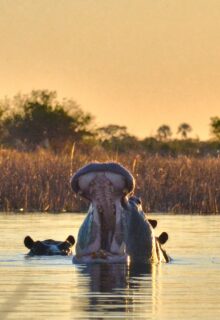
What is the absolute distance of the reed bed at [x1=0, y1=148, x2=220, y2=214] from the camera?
86.2 feet

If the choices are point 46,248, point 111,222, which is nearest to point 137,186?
point 46,248

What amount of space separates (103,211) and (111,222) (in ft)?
0.54

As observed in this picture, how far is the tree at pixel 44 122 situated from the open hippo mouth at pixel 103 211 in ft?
160

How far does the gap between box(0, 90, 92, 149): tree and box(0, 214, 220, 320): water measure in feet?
150

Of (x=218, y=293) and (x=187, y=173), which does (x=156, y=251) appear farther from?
(x=187, y=173)

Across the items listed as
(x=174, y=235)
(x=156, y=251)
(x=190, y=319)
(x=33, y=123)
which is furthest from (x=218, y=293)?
(x=33, y=123)

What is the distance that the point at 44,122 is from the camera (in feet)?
211

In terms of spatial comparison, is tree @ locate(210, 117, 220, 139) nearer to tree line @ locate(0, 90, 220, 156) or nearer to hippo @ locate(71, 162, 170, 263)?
tree line @ locate(0, 90, 220, 156)

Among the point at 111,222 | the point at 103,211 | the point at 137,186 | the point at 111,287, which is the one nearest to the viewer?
the point at 111,287

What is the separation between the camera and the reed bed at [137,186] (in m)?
26.3

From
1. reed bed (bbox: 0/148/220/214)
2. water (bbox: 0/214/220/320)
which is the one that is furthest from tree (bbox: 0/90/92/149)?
water (bbox: 0/214/220/320)

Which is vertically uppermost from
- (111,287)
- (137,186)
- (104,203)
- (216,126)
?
(216,126)

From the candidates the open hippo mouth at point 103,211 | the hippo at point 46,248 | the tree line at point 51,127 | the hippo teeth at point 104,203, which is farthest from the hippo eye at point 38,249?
the tree line at point 51,127

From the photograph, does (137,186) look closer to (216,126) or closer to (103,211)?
(103,211)
